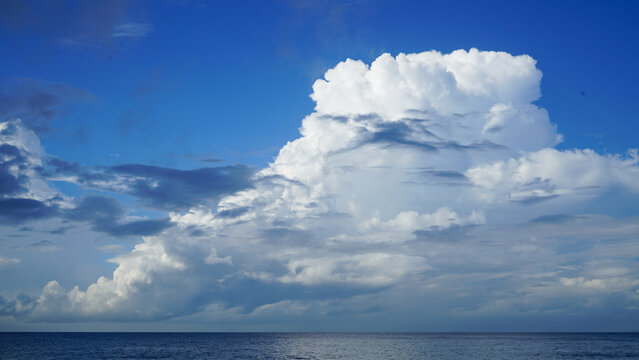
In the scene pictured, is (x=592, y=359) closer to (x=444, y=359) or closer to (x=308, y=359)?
(x=444, y=359)

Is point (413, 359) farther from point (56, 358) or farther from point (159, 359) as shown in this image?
point (56, 358)

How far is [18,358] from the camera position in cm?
11256

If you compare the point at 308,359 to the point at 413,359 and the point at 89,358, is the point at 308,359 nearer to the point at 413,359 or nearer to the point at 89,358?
the point at 413,359

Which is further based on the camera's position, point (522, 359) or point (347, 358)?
point (347, 358)

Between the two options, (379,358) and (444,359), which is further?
(379,358)

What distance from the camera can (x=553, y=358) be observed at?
11225 centimetres

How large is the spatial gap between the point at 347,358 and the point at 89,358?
207 feet

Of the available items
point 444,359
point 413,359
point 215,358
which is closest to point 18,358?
point 215,358

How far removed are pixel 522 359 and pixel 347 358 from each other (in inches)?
1583

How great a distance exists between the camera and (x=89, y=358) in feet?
383

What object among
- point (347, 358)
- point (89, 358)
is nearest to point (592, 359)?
point (347, 358)

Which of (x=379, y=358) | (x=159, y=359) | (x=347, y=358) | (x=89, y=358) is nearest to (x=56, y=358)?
(x=89, y=358)

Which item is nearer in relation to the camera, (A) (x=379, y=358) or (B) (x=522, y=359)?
(B) (x=522, y=359)

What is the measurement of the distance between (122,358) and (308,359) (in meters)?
45.0
